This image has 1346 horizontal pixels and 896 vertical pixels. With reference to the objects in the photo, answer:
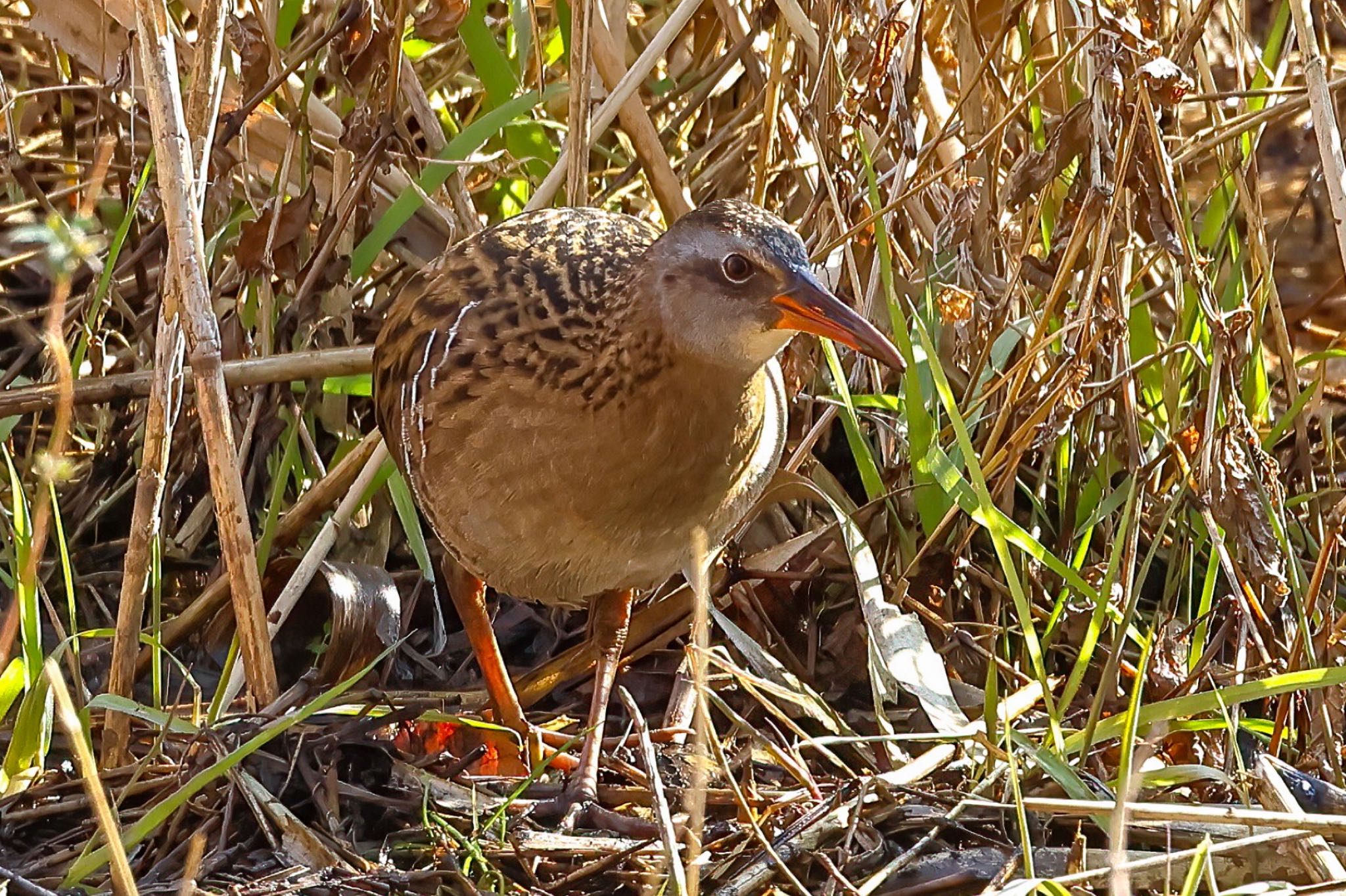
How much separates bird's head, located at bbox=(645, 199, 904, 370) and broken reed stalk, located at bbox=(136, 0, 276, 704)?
0.77 m

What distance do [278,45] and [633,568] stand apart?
4.78 feet

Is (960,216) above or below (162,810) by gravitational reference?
above

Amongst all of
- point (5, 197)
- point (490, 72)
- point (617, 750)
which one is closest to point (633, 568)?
point (617, 750)

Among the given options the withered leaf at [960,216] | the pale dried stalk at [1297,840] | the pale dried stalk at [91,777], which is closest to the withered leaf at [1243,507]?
the pale dried stalk at [1297,840]

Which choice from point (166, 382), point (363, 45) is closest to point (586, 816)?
point (166, 382)

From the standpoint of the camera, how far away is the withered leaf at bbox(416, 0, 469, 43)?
130 inches

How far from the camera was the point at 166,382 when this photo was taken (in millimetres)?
2746

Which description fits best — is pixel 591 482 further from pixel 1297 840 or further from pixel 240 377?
pixel 1297 840

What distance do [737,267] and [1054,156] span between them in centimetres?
60

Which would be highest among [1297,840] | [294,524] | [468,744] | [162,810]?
[294,524]

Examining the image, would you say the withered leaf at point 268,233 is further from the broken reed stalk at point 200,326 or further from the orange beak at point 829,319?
the orange beak at point 829,319

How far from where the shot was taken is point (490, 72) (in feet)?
12.4

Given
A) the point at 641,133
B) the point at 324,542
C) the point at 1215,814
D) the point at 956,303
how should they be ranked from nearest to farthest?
the point at 1215,814 < the point at 956,303 < the point at 324,542 < the point at 641,133

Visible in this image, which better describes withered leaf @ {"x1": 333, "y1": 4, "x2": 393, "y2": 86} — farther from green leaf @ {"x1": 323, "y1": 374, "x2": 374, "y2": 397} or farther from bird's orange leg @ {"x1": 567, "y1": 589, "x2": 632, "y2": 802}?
bird's orange leg @ {"x1": 567, "y1": 589, "x2": 632, "y2": 802}
